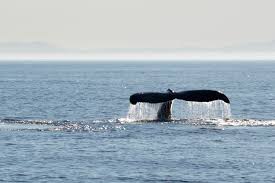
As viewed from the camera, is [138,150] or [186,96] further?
[186,96]

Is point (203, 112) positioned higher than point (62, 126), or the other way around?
point (62, 126)

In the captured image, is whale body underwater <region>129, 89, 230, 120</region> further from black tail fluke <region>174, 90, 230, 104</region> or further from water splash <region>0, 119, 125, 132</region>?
water splash <region>0, 119, 125, 132</region>

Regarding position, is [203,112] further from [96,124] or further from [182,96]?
[182,96]

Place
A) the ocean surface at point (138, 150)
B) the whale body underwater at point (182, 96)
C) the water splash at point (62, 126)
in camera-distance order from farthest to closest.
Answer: the water splash at point (62, 126) → the whale body underwater at point (182, 96) → the ocean surface at point (138, 150)

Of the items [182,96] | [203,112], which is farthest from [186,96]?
[203,112]

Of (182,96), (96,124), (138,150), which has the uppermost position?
(182,96)

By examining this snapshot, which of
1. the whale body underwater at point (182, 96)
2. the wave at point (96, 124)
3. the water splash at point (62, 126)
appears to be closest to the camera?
the whale body underwater at point (182, 96)

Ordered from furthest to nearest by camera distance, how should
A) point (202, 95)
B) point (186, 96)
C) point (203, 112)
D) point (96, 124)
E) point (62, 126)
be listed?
1. point (203, 112)
2. point (96, 124)
3. point (62, 126)
4. point (186, 96)
5. point (202, 95)

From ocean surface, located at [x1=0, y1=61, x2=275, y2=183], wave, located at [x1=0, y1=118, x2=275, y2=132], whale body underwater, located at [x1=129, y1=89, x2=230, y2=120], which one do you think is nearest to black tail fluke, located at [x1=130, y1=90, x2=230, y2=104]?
whale body underwater, located at [x1=129, y1=89, x2=230, y2=120]

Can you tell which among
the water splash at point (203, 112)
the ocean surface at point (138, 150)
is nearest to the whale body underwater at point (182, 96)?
the ocean surface at point (138, 150)

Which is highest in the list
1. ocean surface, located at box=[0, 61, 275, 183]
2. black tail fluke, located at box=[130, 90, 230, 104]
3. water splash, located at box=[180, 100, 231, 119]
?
black tail fluke, located at box=[130, 90, 230, 104]

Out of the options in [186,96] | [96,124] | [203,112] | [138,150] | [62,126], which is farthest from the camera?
[203,112]

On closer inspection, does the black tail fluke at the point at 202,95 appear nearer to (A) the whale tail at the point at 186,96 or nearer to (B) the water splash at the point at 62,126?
(A) the whale tail at the point at 186,96

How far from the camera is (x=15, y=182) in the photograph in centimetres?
3166
